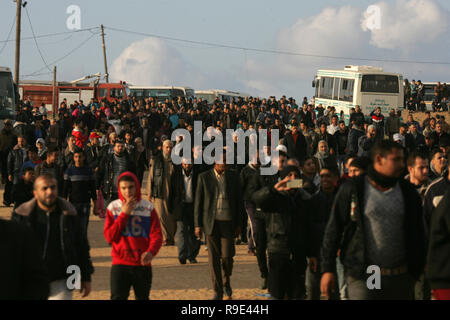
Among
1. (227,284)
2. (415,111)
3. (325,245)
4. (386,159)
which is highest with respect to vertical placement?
(415,111)

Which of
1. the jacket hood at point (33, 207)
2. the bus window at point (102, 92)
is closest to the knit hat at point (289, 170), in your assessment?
the jacket hood at point (33, 207)

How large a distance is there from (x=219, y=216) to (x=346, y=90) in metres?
27.2

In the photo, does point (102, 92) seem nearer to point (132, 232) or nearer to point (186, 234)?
point (186, 234)

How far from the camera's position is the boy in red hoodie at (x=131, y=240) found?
Answer: 281 inches

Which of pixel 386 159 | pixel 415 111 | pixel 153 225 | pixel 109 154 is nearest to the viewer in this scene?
pixel 386 159

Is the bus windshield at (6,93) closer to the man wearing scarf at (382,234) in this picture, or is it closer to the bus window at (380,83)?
the bus window at (380,83)

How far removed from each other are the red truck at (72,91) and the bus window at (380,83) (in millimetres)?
17199

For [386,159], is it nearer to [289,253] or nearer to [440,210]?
[440,210]

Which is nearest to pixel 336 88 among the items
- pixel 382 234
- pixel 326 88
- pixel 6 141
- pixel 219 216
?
pixel 326 88

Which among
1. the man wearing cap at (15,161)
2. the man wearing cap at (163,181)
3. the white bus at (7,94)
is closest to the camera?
the man wearing cap at (163,181)

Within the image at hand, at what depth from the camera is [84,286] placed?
6461 mm

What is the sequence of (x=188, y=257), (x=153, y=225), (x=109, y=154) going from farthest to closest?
(x=109, y=154), (x=188, y=257), (x=153, y=225)

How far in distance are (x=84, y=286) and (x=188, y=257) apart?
18.4 ft
